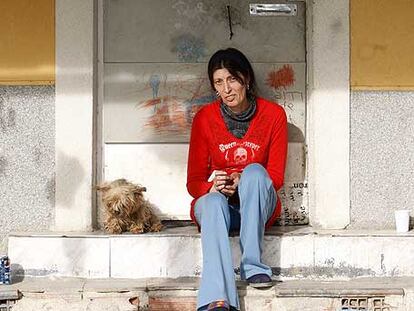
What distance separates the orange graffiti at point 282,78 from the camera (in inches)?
238

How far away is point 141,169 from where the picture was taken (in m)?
6.06

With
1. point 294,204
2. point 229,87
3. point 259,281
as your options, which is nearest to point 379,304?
point 259,281

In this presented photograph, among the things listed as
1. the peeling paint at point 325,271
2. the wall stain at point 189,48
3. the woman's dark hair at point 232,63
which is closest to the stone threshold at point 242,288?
the peeling paint at point 325,271

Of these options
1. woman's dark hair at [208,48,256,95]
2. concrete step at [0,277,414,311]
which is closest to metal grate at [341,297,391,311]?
concrete step at [0,277,414,311]

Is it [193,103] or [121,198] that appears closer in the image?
[121,198]

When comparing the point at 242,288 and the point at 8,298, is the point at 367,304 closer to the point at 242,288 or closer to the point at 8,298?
the point at 242,288

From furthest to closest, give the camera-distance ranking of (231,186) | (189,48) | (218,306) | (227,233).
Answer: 1. (189,48)
2. (231,186)
3. (227,233)
4. (218,306)

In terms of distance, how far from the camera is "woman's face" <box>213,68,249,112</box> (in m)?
5.54

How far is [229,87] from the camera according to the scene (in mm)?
5539

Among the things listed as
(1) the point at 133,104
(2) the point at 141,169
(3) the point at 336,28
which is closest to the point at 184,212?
(2) the point at 141,169

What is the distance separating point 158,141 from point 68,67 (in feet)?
2.86

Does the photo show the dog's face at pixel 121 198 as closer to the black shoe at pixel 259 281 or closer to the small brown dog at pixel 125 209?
the small brown dog at pixel 125 209

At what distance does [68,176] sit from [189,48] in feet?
4.36

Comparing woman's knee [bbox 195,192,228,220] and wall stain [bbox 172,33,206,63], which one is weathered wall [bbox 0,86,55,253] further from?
woman's knee [bbox 195,192,228,220]
